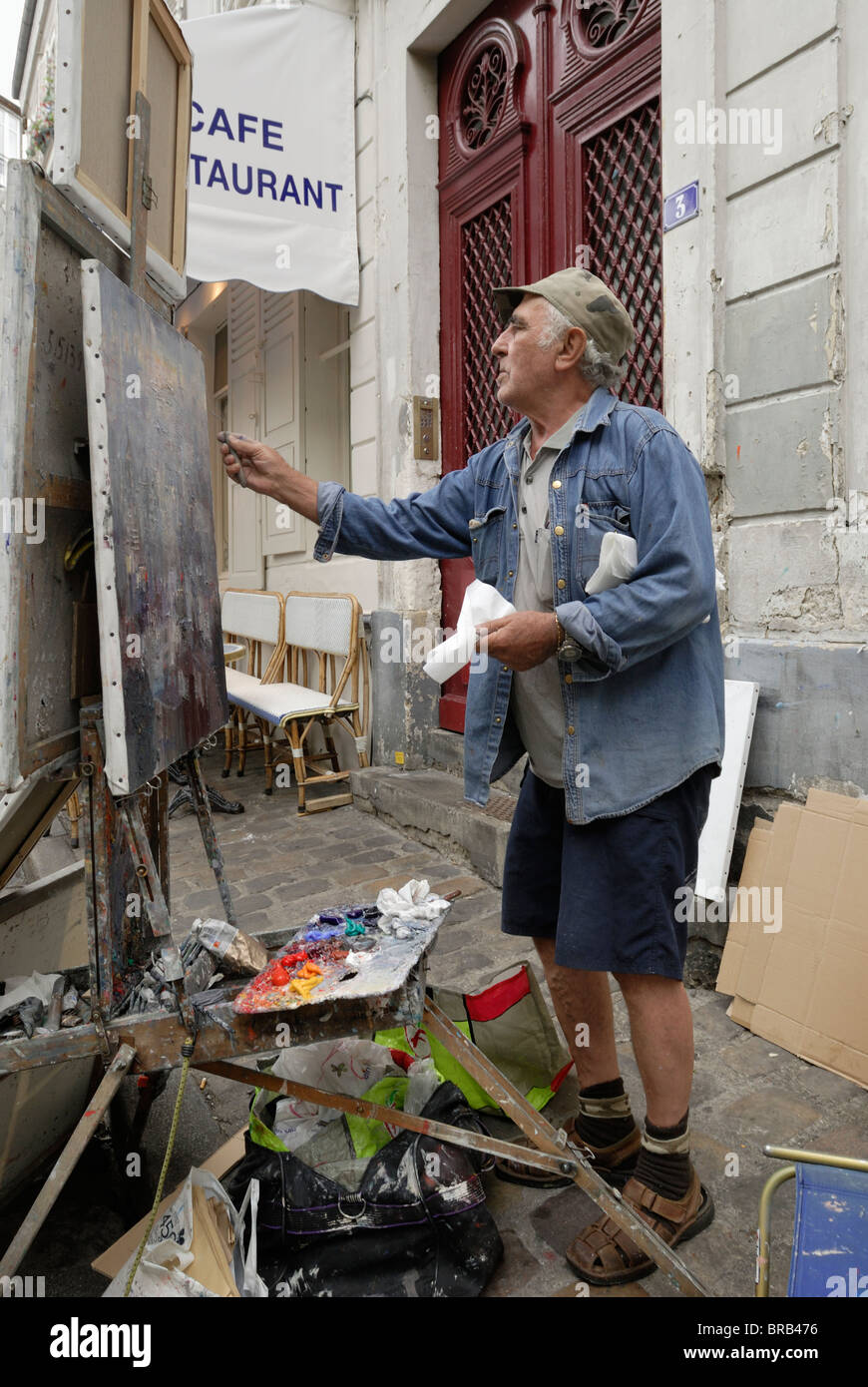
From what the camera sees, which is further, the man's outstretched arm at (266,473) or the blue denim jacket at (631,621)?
the man's outstretched arm at (266,473)

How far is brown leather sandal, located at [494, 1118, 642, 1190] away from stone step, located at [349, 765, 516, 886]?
1857mm

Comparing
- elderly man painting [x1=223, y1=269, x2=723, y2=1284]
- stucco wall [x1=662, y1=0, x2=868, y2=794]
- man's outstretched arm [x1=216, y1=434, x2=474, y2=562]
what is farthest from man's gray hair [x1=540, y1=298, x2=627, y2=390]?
stucco wall [x1=662, y1=0, x2=868, y2=794]

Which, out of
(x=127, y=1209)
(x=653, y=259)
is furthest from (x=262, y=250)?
(x=127, y=1209)

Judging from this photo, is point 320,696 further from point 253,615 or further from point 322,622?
point 253,615

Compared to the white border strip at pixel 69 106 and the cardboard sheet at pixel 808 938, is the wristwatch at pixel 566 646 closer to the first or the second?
the white border strip at pixel 69 106

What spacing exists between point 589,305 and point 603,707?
35.1 inches

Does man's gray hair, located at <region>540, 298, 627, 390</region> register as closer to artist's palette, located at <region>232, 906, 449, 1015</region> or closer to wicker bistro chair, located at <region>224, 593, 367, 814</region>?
artist's palette, located at <region>232, 906, 449, 1015</region>

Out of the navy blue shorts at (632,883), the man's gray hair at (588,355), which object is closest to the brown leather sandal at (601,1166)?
the navy blue shorts at (632,883)

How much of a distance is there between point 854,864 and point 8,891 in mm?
2362

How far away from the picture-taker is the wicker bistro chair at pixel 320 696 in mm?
5645

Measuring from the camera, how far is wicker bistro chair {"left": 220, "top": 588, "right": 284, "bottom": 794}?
6.33m

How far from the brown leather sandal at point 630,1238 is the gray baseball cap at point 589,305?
1866 millimetres

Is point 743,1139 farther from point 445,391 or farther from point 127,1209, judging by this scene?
point 445,391
